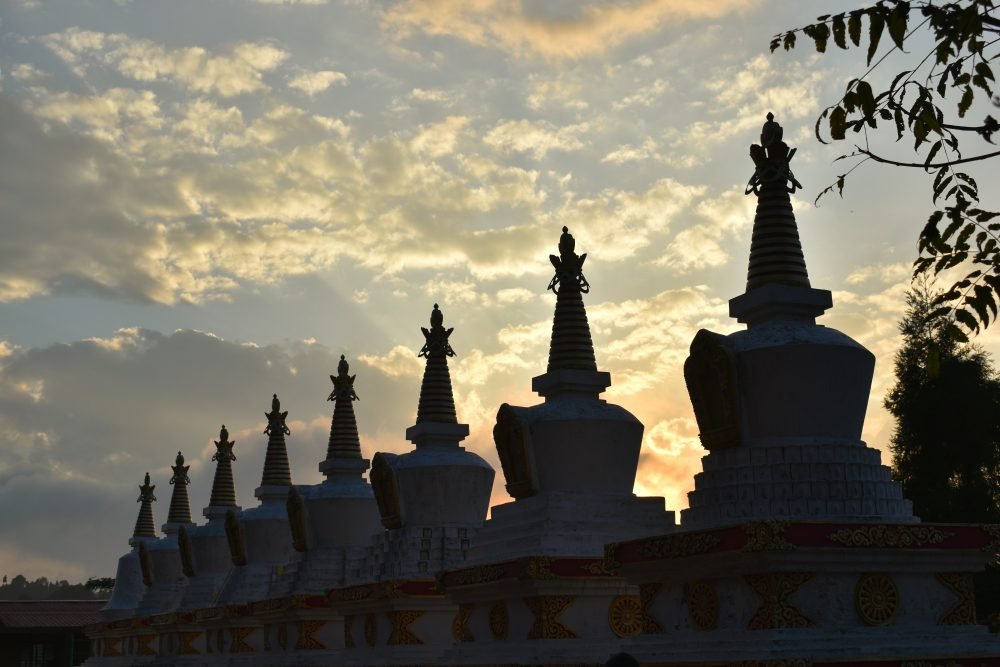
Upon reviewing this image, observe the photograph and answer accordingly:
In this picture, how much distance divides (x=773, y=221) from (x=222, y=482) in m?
35.7

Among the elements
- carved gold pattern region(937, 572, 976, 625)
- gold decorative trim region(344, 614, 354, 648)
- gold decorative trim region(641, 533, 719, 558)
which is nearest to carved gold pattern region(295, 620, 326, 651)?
gold decorative trim region(344, 614, 354, 648)

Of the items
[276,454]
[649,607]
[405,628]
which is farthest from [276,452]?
[649,607]

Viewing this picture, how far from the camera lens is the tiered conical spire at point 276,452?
44875 millimetres

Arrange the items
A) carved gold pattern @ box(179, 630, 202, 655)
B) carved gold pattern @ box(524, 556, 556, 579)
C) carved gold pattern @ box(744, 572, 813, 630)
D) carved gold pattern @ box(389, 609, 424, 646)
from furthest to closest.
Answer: carved gold pattern @ box(179, 630, 202, 655), carved gold pattern @ box(389, 609, 424, 646), carved gold pattern @ box(524, 556, 556, 579), carved gold pattern @ box(744, 572, 813, 630)

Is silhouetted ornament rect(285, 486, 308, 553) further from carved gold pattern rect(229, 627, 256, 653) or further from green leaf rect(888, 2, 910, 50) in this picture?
green leaf rect(888, 2, 910, 50)

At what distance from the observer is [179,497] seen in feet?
189

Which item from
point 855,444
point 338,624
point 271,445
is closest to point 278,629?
point 338,624

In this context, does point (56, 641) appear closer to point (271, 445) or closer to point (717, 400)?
point (271, 445)

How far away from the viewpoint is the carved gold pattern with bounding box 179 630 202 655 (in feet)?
153

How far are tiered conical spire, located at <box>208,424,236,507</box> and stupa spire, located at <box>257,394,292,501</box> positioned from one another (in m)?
6.47

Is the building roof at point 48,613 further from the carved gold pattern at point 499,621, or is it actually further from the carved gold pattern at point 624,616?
the carved gold pattern at point 624,616

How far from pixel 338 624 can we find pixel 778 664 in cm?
2083

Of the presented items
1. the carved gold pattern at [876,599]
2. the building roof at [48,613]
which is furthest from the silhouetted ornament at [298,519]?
the building roof at [48,613]

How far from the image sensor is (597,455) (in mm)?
25031
